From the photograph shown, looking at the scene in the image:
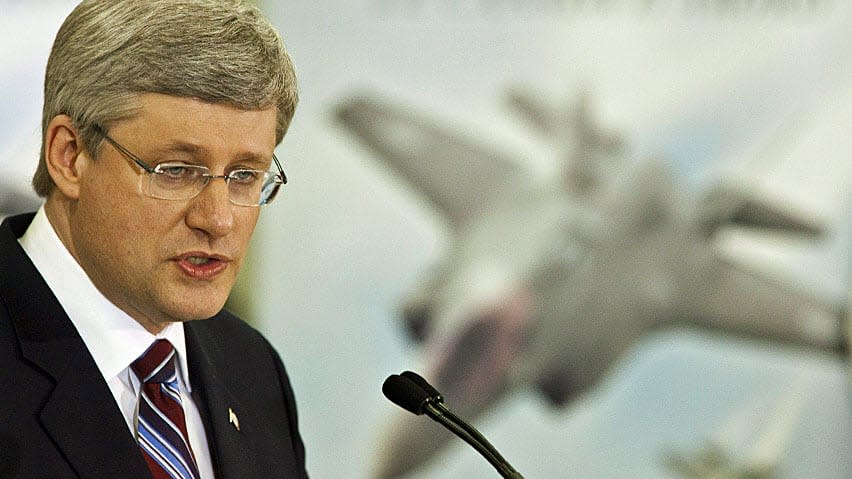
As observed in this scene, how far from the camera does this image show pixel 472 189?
4.20 meters

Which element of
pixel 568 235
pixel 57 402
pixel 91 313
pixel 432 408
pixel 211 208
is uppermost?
pixel 568 235

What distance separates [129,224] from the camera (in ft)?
5.67

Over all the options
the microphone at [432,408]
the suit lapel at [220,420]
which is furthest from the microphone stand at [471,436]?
the suit lapel at [220,420]

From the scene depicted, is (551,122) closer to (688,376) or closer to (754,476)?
(688,376)

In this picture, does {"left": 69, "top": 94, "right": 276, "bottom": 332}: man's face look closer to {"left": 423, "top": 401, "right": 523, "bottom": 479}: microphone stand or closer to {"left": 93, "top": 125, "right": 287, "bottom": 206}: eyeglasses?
{"left": 93, "top": 125, "right": 287, "bottom": 206}: eyeglasses

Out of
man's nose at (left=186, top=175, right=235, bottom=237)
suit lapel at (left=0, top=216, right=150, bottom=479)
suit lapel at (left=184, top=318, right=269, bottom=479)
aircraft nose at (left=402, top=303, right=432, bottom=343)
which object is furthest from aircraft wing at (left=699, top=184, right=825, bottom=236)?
suit lapel at (left=0, top=216, right=150, bottom=479)

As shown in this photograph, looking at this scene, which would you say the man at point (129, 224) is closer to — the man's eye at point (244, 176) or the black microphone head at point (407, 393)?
the man's eye at point (244, 176)

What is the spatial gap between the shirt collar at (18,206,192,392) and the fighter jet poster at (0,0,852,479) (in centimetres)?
232

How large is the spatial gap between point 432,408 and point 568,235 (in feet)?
8.07

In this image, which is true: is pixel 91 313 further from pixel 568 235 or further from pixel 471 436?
pixel 568 235

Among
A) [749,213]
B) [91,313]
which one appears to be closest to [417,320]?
[749,213]

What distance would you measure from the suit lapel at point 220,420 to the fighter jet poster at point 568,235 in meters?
2.13

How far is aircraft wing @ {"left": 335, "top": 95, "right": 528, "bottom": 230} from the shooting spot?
4.18 meters

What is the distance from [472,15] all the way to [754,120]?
1021mm
